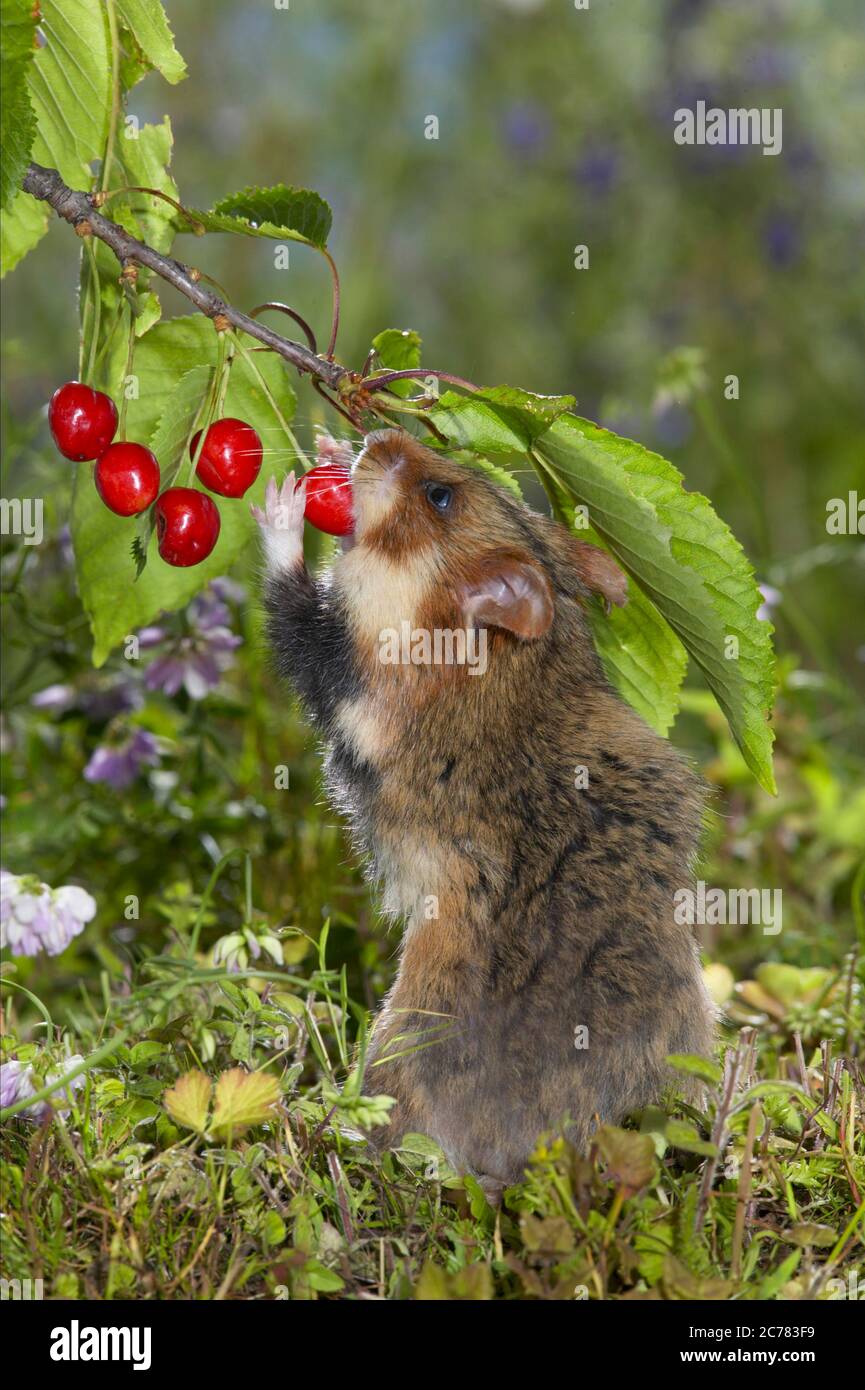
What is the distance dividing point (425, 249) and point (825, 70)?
8.17ft

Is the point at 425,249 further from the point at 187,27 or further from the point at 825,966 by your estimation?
the point at 825,966

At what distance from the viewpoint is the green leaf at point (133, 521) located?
2.94 metres

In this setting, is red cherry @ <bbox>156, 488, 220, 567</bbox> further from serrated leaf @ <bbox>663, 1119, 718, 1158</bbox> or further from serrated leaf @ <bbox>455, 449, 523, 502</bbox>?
serrated leaf @ <bbox>663, 1119, 718, 1158</bbox>

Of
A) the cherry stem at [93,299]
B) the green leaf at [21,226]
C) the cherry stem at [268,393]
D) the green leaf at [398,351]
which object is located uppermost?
the green leaf at [21,226]

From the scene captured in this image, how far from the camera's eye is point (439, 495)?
2.87m

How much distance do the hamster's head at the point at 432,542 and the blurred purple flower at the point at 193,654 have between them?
3.05 feet

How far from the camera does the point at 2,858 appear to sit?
3.63m

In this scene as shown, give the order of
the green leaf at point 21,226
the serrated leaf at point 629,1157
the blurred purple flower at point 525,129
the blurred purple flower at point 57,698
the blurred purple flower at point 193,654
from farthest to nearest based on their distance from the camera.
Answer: the blurred purple flower at point 525,129 → the blurred purple flower at point 57,698 → the blurred purple flower at point 193,654 → the green leaf at point 21,226 → the serrated leaf at point 629,1157

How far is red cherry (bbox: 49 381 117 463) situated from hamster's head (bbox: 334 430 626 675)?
521 mm

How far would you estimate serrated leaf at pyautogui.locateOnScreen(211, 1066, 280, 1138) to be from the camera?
7.49 feet

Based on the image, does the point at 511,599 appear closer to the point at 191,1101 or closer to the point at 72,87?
the point at 191,1101

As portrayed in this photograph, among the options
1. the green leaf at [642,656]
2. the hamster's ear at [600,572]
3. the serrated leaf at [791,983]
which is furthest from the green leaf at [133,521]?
the serrated leaf at [791,983]

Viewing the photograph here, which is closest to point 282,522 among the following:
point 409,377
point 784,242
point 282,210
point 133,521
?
point 133,521

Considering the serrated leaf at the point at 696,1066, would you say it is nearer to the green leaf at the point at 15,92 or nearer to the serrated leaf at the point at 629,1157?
the serrated leaf at the point at 629,1157
